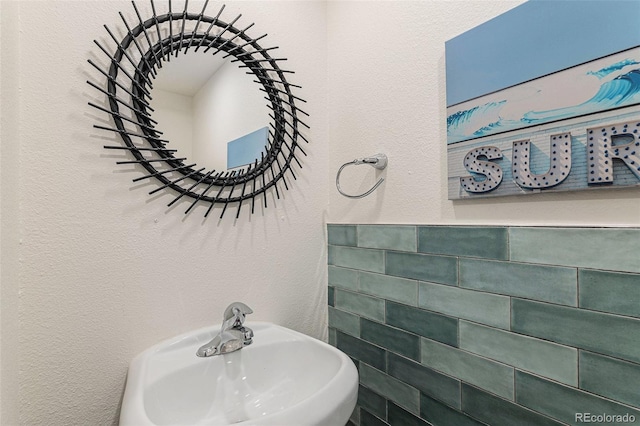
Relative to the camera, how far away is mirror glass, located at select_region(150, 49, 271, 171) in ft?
3.12

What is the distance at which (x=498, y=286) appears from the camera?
0.79m

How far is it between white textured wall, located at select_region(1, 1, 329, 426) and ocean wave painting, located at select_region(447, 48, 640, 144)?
0.80 meters

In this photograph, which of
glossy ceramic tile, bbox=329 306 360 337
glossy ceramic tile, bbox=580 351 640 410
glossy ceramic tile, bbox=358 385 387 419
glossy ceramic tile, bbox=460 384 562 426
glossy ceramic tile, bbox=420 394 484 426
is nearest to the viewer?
glossy ceramic tile, bbox=580 351 640 410

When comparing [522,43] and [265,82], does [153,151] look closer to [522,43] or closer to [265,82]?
[265,82]

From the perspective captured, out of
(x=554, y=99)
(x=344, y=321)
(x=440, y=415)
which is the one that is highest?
(x=554, y=99)

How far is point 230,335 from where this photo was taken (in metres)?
0.94

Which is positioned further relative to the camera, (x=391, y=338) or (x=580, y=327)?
(x=391, y=338)

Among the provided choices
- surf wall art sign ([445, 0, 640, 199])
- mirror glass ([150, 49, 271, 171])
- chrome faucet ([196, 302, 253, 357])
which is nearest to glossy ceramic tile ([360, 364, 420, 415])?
chrome faucet ([196, 302, 253, 357])

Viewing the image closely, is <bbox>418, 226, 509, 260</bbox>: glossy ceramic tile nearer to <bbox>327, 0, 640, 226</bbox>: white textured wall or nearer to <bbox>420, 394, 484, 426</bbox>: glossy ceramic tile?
<bbox>327, 0, 640, 226</bbox>: white textured wall

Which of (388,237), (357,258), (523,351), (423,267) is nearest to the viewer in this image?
(523,351)

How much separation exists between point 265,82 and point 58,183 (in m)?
0.70

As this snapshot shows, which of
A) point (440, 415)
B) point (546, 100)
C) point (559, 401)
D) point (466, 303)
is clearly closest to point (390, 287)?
point (466, 303)

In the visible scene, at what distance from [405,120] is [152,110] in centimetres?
78

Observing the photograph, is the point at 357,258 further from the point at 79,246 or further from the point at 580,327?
the point at 79,246
